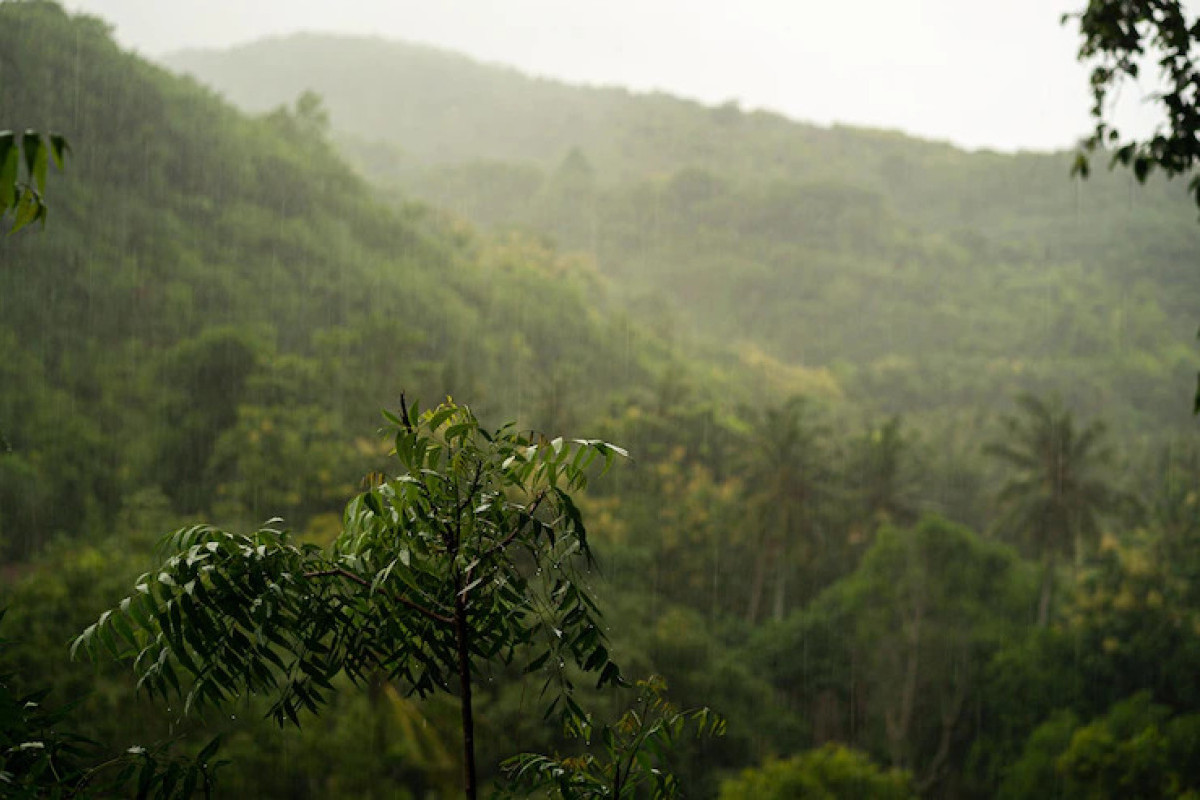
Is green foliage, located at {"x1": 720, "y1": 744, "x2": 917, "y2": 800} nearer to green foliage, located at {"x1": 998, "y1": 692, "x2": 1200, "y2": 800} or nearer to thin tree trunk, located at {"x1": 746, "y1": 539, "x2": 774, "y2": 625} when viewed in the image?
green foliage, located at {"x1": 998, "y1": 692, "x2": 1200, "y2": 800}

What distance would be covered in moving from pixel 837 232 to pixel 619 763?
306ft

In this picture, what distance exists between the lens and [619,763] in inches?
73.9

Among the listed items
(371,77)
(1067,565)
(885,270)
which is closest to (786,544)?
(1067,565)

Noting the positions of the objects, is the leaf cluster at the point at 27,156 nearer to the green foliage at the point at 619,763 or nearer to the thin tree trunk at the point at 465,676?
the thin tree trunk at the point at 465,676

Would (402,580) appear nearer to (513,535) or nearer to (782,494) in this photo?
(513,535)

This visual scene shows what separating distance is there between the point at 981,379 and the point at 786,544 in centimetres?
3860

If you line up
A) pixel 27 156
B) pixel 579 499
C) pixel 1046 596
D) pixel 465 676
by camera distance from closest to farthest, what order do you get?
pixel 27 156, pixel 465 676, pixel 1046 596, pixel 579 499

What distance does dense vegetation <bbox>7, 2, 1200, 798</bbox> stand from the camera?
2005 centimetres

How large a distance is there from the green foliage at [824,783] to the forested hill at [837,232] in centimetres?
4167

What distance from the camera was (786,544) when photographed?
108 ft

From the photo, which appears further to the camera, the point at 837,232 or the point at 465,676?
the point at 837,232

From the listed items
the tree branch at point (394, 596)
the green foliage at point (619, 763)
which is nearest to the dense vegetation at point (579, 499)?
the tree branch at point (394, 596)

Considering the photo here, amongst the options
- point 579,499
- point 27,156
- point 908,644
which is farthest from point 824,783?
point 27,156

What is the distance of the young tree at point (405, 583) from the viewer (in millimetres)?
1667
